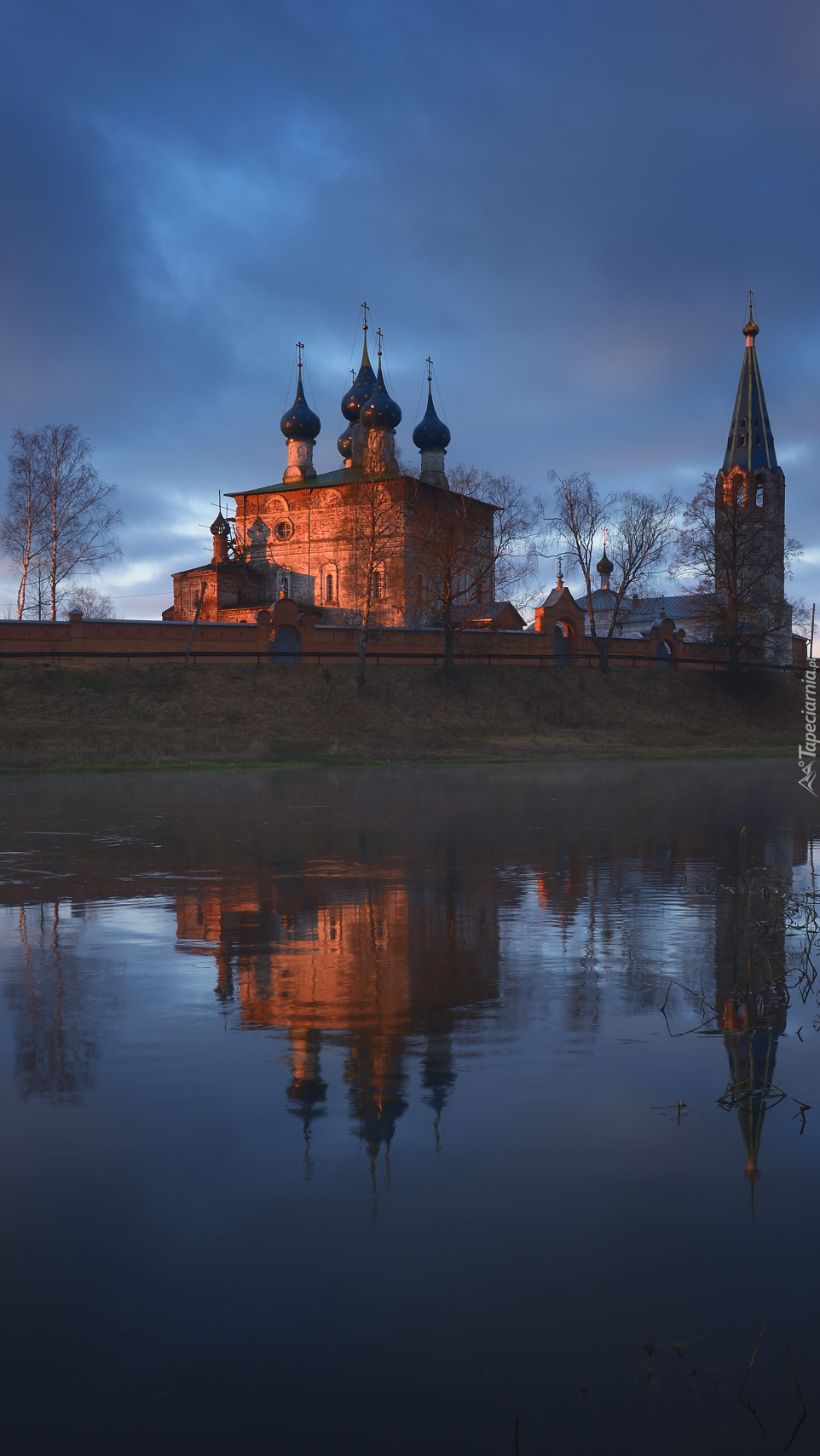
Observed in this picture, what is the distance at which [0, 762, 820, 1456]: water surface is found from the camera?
2256 mm

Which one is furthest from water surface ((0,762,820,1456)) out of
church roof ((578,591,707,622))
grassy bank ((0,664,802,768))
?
church roof ((578,591,707,622))

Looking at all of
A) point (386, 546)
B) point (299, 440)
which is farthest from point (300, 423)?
point (386, 546)

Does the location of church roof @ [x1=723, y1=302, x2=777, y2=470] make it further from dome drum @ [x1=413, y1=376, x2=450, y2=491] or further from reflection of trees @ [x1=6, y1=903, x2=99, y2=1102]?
reflection of trees @ [x1=6, y1=903, x2=99, y2=1102]

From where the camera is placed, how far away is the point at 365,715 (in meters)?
37.8

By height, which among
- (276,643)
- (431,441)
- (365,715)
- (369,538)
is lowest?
(365,715)

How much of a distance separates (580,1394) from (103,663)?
3886cm

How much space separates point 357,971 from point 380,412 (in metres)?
55.7

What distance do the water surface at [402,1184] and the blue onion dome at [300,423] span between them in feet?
202

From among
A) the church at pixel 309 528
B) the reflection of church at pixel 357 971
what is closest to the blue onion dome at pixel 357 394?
the church at pixel 309 528

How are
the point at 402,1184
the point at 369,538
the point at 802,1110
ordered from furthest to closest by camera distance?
1. the point at 369,538
2. the point at 802,1110
3. the point at 402,1184

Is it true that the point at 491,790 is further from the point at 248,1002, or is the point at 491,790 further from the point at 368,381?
the point at 368,381

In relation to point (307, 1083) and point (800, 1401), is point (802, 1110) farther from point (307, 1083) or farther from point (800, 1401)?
point (307, 1083)

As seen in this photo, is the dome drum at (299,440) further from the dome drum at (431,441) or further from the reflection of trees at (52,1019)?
the reflection of trees at (52,1019)

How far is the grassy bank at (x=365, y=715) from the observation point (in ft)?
97.0
